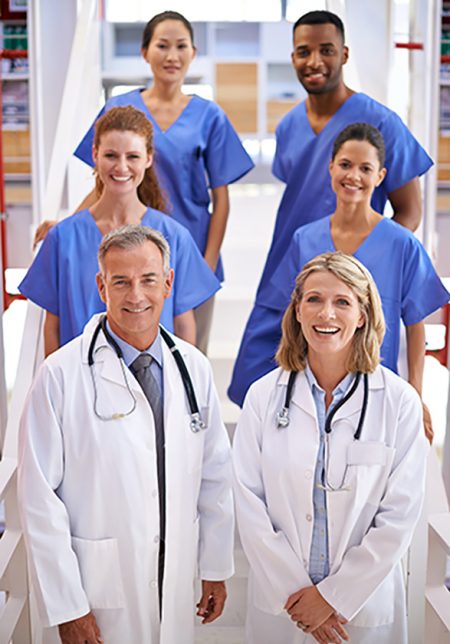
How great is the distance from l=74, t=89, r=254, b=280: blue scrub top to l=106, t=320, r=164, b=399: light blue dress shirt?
1025mm

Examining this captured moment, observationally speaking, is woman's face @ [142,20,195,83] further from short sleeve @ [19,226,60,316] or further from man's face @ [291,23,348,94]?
short sleeve @ [19,226,60,316]

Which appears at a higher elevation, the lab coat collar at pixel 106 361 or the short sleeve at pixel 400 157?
the short sleeve at pixel 400 157

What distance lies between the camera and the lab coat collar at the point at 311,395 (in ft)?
6.21

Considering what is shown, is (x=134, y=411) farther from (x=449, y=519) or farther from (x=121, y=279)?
(x=449, y=519)

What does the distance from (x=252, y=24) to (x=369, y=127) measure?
5671 millimetres

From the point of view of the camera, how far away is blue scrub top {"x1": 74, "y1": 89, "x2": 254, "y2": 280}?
2.86 metres

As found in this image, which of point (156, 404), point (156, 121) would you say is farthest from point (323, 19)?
point (156, 404)

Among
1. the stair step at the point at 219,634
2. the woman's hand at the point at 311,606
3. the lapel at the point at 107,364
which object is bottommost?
the stair step at the point at 219,634

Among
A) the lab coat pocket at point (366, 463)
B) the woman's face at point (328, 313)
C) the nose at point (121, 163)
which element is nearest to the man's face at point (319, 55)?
the nose at point (121, 163)

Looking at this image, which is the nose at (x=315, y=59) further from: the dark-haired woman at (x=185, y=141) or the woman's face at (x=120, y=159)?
the woman's face at (x=120, y=159)

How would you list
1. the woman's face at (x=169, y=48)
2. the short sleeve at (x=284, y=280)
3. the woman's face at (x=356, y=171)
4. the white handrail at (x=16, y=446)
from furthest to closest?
the woman's face at (x=169, y=48)
the short sleeve at (x=284, y=280)
the woman's face at (x=356, y=171)
the white handrail at (x=16, y=446)

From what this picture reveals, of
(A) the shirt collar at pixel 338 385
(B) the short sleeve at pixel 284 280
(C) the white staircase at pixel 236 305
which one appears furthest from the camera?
(C) the white staircase at pixel 236 305

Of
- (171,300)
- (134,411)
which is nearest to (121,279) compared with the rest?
(134,411)

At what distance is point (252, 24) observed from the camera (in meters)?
7.76
